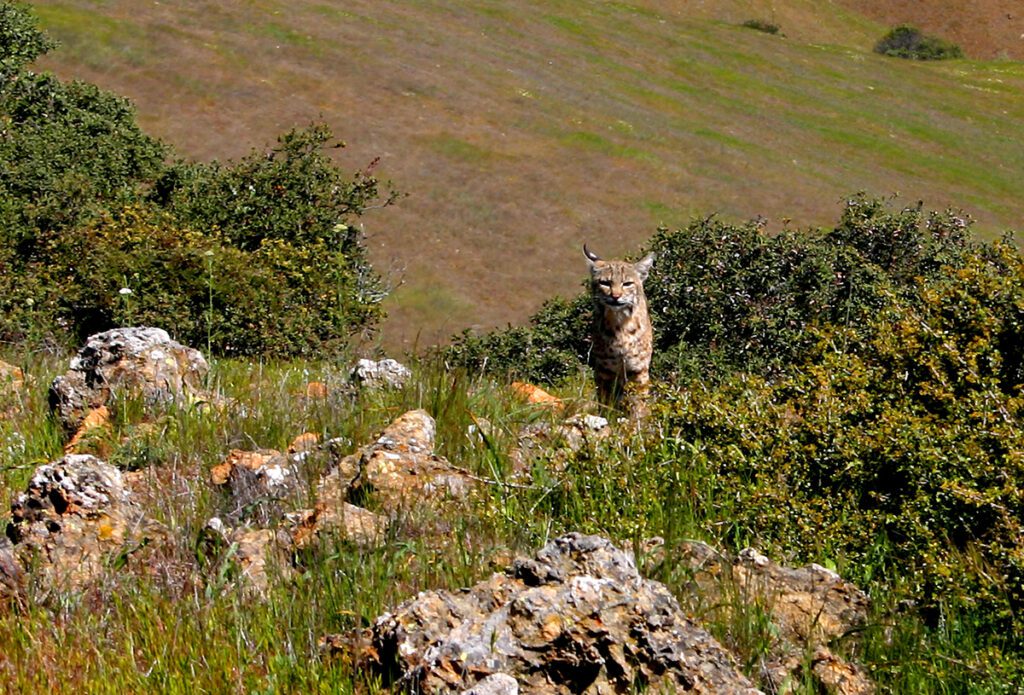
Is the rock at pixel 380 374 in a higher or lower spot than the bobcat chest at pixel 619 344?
higher

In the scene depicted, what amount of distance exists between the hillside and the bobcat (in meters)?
22.2

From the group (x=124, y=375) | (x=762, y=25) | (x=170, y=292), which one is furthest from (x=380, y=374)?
(x=762, y=25)

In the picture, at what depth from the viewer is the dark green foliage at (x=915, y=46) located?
96812 millimetres

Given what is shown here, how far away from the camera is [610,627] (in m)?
4.01

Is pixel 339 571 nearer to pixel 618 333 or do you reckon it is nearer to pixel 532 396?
pixel 532 396

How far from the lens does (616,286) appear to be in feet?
35.8

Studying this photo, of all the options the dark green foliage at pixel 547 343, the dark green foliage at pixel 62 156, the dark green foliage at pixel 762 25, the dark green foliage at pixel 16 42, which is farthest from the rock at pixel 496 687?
the dark green foliage at pixel 762 25

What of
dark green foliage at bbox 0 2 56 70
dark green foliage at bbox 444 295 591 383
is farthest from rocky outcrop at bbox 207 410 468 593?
dark green foliage at bbox 0 2 56 70

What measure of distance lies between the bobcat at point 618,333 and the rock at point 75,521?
18.0ft

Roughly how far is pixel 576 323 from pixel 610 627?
16.5 meters

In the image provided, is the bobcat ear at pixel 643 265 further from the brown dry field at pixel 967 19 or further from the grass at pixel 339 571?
the brown dry field at pixel 967 19

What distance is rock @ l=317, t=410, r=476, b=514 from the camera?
5438 millimetres

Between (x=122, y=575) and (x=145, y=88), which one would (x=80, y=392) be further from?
(x=145, y=88)

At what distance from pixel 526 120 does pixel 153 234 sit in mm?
38664
